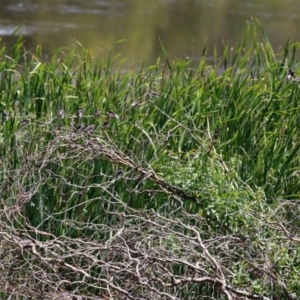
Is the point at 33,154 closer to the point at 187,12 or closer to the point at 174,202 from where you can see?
the point at 174,202

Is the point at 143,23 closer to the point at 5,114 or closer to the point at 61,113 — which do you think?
the point at 5,114

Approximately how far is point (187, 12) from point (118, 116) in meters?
13.1

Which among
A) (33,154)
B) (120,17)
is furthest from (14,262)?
(120,17)

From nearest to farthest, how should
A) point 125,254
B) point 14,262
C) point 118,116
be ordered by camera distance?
point 125,254, point 14,262, point 118,116

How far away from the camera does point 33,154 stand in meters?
3.45

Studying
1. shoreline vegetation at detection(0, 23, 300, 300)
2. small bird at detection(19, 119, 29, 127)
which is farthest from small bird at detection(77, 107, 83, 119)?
small bird at detection(19, 119, 29, 127)

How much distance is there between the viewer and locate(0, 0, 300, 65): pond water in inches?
468

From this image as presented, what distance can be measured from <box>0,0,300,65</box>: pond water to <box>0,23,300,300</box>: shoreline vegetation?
6.13 meters

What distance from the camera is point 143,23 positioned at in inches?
576

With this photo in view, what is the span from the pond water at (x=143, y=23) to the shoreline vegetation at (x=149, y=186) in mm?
6134

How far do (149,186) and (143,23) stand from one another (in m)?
11.4

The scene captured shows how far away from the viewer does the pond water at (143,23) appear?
1188 centimetres

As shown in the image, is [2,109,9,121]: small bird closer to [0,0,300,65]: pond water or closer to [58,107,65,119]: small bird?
[58,107,65,119]: small bird

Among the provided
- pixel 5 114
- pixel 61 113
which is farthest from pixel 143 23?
pixel 61 113
